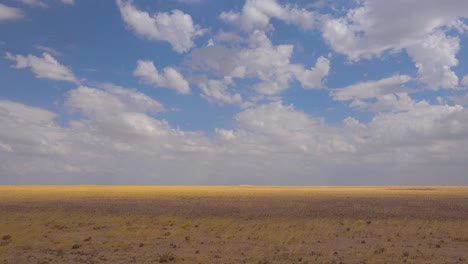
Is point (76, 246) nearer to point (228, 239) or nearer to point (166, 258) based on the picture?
point (166, 258)

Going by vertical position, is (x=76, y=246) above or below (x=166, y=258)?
above

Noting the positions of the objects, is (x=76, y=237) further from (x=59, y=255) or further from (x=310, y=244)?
(x=310, y=244)

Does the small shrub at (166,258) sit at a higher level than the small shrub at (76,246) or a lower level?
lower

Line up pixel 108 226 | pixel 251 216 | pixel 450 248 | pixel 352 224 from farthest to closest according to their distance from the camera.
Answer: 1. pixel 251 216
2. pixel 352 224
3. pixel 108 226
4. pixel 450 248

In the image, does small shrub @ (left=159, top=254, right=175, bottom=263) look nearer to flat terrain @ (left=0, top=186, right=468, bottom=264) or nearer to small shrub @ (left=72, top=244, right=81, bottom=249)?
flat terrain @ (left=0, top=186, right=468, bottom=264)

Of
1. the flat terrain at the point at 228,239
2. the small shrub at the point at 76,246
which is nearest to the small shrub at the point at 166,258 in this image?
the flat terrain at the point at 228,239

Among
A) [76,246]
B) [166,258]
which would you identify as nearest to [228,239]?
[166,258]

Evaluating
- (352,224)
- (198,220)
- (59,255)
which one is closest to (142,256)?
(59,255)

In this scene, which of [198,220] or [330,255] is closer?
[330,255]

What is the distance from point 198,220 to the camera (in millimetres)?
33750

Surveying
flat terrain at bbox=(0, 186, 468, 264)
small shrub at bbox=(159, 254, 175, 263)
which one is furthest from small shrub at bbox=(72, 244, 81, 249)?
small shrub at bbox=(159, 254, 175, 263)

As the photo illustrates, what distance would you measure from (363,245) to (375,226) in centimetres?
896

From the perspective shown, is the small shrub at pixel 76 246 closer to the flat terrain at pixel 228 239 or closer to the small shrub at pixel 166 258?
the flat terrain at pixel 228 239

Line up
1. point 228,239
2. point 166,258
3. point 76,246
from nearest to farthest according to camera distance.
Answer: point 166,258 < point 76,246 < point 228,239
